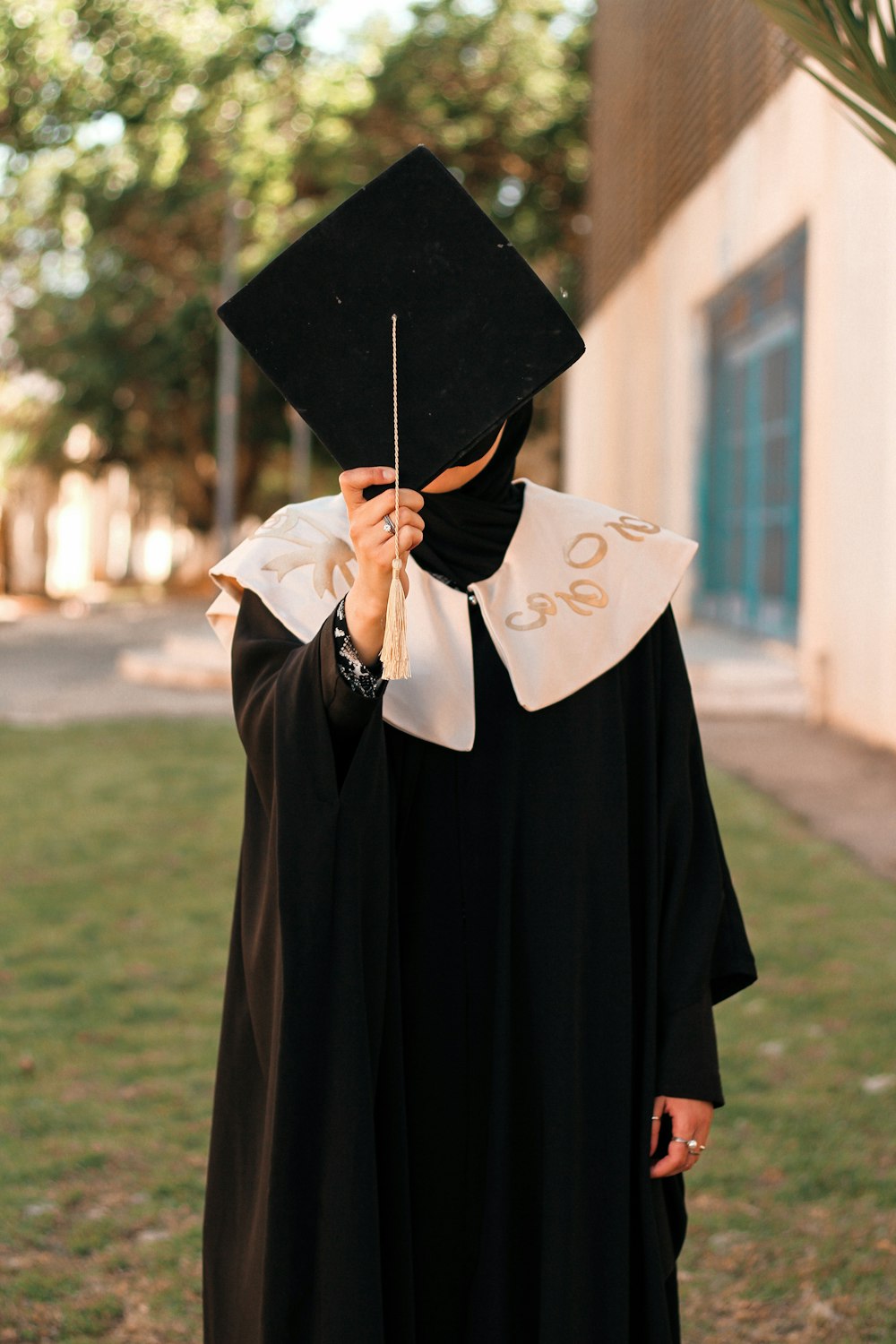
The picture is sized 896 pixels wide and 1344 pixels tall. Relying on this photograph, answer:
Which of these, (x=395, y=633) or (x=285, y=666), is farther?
(x=285, y=666)

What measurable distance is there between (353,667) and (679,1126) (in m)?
0.83

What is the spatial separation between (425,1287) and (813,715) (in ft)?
29.5

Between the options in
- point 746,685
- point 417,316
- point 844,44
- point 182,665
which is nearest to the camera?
point 417,316

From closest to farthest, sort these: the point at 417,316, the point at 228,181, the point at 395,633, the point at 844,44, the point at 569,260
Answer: the point at 395,633, the point at 417,316, the point at 844,44, the point at 228,181, the point at 569,260

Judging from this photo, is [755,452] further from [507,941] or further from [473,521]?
[507,941]

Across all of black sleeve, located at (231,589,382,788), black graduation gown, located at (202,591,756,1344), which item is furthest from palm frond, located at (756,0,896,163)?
black sleeve, located at (231,589,382,788)

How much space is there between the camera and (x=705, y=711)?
11.3 m

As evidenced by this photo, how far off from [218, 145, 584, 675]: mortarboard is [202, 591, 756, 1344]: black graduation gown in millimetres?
323

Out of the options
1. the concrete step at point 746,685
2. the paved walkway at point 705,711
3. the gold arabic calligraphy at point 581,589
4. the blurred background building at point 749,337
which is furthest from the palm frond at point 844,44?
the concrete step at point 746,685

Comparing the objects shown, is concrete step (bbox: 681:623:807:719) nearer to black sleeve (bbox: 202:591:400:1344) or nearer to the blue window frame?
the blue window frame

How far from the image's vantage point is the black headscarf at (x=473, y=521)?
2027 millimetres

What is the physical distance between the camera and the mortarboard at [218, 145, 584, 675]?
183cm

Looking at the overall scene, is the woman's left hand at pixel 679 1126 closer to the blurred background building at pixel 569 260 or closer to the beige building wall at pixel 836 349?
the blurred background building at pixel 569 260

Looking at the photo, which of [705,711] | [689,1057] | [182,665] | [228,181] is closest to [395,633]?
[689,1057]
